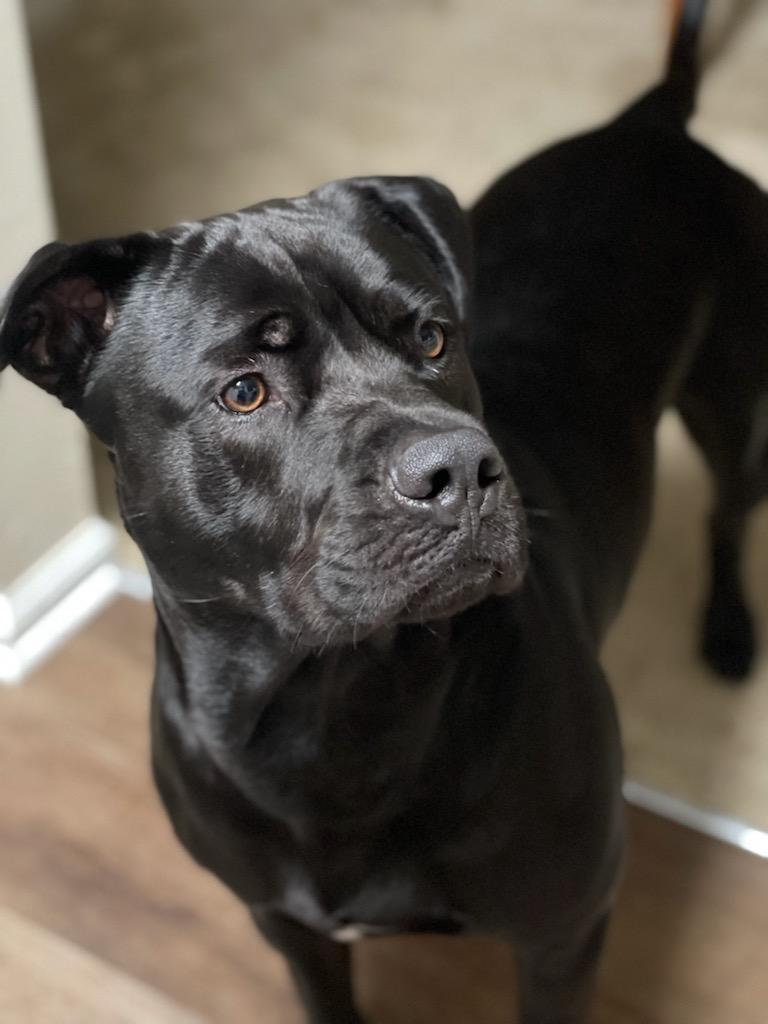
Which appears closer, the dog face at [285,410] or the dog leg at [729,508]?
the dog face at [285,410]

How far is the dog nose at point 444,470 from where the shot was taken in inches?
38.1

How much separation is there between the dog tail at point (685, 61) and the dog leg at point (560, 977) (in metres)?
1.13

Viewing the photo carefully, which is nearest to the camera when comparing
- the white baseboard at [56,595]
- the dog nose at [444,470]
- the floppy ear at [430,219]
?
the dog nose at [444,470]

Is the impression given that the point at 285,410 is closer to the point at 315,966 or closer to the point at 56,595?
the point at 315,966

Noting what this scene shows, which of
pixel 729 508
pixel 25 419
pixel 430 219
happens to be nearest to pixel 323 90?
pixel 25 419

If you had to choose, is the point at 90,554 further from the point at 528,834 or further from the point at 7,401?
the point at 528,834

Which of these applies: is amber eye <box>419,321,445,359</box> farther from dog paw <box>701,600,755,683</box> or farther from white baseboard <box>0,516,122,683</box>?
white baseboard <box>0,516,122,683</box>

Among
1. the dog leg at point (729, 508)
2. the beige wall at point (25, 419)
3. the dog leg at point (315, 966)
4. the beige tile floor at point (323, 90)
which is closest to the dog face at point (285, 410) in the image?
the dog leg at point (315, 966)

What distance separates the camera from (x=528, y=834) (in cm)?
124

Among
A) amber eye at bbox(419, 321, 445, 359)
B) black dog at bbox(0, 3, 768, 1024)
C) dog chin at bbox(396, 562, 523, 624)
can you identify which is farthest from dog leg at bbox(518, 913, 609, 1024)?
amber eye at bbox(419, 321, 445, 359)

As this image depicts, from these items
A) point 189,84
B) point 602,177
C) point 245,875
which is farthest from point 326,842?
point 189,84

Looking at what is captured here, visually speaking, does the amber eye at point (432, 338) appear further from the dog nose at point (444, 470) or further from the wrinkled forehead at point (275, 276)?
the dog nose at point (444, 470)

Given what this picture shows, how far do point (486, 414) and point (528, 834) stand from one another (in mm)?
512

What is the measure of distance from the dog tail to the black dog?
13.6 inches
